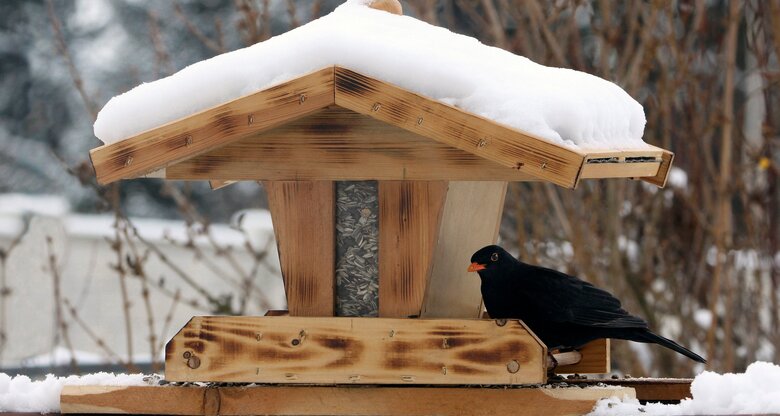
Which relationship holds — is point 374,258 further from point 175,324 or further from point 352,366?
point 175,324

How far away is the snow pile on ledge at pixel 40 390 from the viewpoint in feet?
9.28

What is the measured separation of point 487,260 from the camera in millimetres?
3162

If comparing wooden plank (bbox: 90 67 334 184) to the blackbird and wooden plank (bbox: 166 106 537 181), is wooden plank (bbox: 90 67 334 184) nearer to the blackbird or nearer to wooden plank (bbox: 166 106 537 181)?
wooden plank (bbox: 166 106 537 181)

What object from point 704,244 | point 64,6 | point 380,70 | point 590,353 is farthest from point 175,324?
point 380,70

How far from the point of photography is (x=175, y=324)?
1128 centimetres

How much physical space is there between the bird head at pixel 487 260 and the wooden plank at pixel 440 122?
23.9 inches

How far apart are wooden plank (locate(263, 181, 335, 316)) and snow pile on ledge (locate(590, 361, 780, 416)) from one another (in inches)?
30.1

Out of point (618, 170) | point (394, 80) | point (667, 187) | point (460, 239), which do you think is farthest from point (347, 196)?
point (667, 187)

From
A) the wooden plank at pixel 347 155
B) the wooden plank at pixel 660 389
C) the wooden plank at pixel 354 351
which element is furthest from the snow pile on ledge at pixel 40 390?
the wooden plank at pixel 660 389

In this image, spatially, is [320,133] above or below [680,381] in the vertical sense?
above

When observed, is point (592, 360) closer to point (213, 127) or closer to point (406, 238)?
point (406, 238)

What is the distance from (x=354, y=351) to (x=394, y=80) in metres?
0.68

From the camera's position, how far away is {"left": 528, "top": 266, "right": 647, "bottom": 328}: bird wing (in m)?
3.18

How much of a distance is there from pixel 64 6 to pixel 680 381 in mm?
10848
